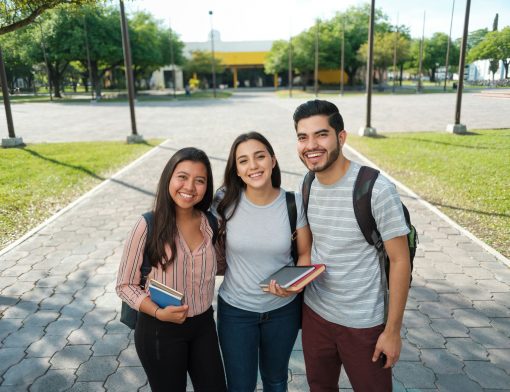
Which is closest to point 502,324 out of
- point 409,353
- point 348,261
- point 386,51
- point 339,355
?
point 409,353

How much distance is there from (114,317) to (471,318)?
3.41 metres

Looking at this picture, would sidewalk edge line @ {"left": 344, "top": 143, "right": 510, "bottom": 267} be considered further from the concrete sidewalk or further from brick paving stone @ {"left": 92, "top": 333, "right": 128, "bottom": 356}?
brick paving stone @ {"left": 92, "top": 333, "right": 128, "bottom": 356}

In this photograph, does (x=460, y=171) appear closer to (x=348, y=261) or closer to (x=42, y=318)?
(x=348, y=261)

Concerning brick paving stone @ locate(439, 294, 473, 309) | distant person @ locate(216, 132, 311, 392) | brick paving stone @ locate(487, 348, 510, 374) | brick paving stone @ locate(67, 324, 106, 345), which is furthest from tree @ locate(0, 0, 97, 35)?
brick paving stone @ locate(487, 348, 510, 374)

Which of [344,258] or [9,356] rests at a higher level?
[344,258]

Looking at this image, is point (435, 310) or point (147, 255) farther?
point (435, 310)

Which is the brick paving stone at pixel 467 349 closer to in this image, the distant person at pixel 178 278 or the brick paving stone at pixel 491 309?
the brick paving stone at pixel 491 309

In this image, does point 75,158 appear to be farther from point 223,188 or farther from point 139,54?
point 139,54

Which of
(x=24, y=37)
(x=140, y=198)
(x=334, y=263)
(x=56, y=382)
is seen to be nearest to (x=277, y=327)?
Result: (x=334, y=263)

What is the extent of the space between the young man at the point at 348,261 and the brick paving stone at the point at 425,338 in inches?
64.5

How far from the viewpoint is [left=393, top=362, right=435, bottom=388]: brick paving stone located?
127 inches

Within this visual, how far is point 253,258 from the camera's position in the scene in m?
2.42

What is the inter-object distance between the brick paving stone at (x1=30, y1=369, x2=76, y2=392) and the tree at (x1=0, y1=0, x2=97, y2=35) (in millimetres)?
4987

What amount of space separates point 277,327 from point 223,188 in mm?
858
